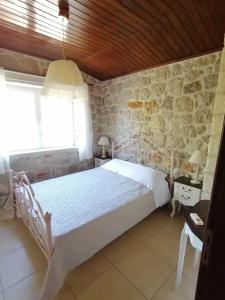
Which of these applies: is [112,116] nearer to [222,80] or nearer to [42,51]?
[42,51]

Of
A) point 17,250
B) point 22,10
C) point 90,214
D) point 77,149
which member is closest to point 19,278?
point 17,250

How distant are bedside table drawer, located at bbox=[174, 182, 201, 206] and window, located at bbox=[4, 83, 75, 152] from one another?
92.0 inches

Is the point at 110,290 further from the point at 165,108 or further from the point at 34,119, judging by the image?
the point at 34,119

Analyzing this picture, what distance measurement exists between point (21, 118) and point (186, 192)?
→ 3.10 m

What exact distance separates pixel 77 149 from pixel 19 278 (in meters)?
2.50

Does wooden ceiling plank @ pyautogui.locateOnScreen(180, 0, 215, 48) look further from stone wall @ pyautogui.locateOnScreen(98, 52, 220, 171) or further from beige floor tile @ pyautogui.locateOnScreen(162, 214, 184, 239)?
beige floor tile @ pyautogui.locateOnScreen(162, 214, 184, 239)

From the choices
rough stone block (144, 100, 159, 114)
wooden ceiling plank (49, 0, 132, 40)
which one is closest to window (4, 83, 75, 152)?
wooden ceiling plank (49, 0, 132, 40)

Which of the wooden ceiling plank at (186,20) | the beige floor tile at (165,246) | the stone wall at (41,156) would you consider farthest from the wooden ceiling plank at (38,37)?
the beige floor tile at (165,246)

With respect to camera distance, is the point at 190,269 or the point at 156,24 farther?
the point at 156,24

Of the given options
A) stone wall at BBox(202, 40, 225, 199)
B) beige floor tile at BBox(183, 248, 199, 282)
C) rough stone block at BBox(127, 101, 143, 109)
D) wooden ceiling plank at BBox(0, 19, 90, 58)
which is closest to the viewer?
beige floor tile at BBox(183, 248, 199, 282)

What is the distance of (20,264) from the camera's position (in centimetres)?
178

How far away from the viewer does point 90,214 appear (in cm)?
180

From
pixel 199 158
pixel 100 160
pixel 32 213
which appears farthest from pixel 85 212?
pixel 100 160

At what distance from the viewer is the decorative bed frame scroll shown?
1454mm
